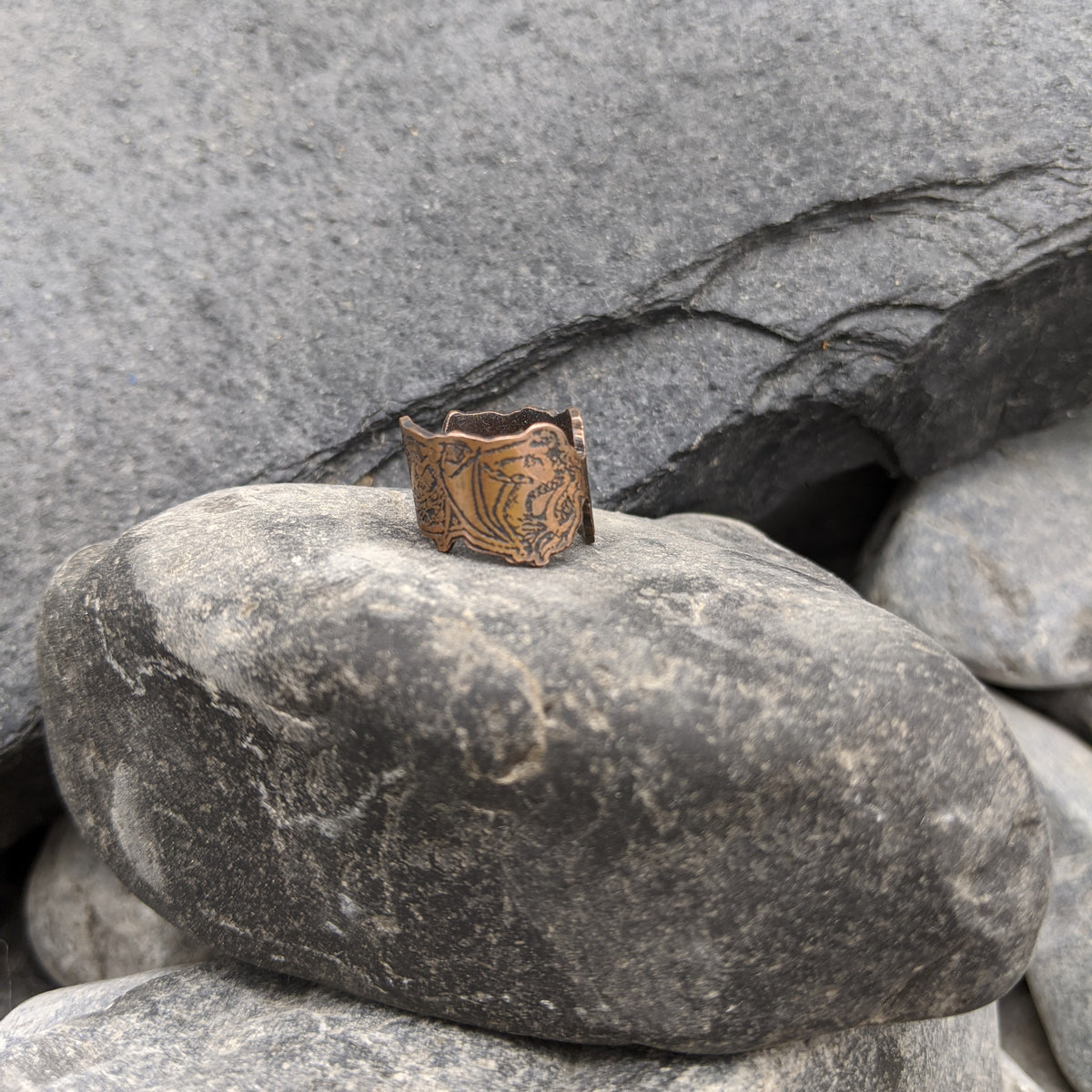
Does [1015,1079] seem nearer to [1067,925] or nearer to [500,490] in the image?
[1067,925]

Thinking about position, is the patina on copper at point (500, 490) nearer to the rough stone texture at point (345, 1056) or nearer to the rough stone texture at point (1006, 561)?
the rough stone texture at point (345, 1056)

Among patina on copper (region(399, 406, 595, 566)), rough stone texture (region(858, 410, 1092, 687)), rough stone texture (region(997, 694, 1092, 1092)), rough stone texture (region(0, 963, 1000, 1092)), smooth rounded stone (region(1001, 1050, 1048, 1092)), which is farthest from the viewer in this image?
rough stone texture (region(858, 410, 1092, 687))

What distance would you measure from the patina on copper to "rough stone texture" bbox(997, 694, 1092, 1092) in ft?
4.12

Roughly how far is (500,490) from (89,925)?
55.4 inches

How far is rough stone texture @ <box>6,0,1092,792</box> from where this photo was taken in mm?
2186

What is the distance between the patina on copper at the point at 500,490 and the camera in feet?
4.98

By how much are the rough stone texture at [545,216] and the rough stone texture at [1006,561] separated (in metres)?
0.32

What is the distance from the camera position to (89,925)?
2.07 m

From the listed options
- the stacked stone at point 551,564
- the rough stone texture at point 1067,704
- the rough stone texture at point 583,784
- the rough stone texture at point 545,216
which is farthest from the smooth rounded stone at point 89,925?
the rough stone texture at point 1067,704

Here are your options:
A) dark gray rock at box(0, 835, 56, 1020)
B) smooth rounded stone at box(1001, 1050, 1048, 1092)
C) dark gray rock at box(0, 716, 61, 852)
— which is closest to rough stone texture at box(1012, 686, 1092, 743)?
smooth rounded stone at box(1001, 1050, 1048, 1092)

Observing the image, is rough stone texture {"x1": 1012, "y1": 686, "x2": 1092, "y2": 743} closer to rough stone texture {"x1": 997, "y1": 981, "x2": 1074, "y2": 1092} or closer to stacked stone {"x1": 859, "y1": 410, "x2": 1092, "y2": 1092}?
stacked stone {"x1": 859, "y1": 410, "x2": 1092, "y2": 1092}

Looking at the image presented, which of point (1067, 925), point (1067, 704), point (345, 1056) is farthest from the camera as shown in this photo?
point (1067, 704)

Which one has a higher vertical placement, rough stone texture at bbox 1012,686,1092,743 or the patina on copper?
the patina on copper

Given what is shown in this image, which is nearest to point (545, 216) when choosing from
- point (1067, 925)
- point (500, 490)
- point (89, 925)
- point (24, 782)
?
point (500, 490)
